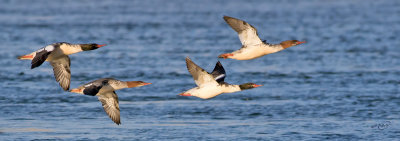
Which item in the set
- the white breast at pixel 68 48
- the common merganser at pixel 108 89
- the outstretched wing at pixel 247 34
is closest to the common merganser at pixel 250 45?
the outstretched wing at pixel 247 34

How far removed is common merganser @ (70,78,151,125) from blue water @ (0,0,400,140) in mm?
1285

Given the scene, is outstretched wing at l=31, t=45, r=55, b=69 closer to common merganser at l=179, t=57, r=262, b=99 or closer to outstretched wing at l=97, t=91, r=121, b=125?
outstretched wing at l=97, t=91, r=121, b=125

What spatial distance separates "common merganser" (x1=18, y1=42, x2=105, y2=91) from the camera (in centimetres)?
1460

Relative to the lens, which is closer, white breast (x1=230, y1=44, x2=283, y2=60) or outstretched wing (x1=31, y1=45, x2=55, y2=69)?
outstretched wing (x1=31, y1=45, x2=55, y2=69)

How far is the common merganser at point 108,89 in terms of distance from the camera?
46.8 feet

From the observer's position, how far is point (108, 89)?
1473 cm

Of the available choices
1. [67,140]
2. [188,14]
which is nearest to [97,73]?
[67,140]

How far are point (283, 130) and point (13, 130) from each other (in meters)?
5.45

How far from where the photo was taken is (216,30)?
41.8 meters

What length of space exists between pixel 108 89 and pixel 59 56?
1.41 metres

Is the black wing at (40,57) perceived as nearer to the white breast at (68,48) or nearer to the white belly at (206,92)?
the white breast at (68,48)

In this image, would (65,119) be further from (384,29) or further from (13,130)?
(384,29)
